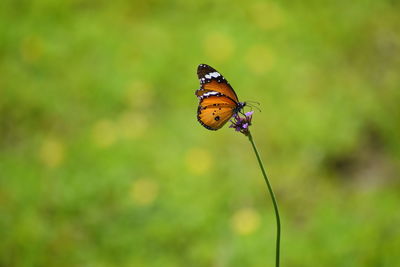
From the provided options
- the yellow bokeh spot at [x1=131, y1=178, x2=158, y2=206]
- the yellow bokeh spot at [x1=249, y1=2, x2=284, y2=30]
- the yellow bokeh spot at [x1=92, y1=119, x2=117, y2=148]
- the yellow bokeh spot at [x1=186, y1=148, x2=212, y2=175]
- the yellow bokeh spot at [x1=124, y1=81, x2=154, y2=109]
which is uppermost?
the yellow bokeh spot at [x1=249, y1=2, x2=284, y2=30]

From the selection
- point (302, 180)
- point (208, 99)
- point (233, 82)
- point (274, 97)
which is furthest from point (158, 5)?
point (208, 99)

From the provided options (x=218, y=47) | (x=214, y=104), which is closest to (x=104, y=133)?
(x=218, y=47)

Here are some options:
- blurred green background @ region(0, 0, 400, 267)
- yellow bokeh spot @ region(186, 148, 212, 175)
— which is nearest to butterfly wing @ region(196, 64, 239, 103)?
blurred green background @ region(0, 0, 400, 267)

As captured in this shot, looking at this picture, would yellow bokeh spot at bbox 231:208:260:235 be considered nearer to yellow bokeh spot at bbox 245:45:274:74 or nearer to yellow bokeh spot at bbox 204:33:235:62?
yellow bokeh spot at bbox 245:45:274:74

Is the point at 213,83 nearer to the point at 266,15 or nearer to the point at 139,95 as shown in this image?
the point at 139,95

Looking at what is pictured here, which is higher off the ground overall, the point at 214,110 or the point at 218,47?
the point at 218,47

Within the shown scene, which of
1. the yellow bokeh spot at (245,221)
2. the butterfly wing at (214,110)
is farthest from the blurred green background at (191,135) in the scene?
the butterfly wing at (214,110)
